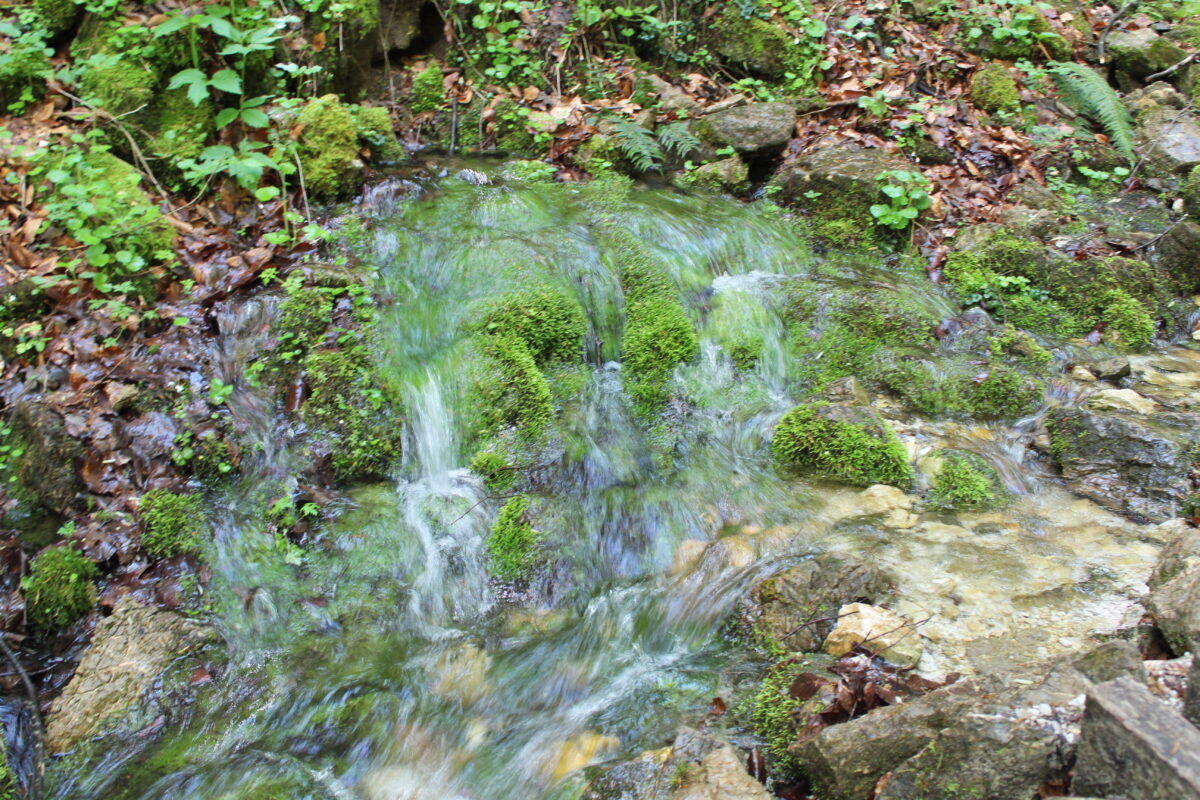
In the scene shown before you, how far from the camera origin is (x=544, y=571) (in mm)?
4344

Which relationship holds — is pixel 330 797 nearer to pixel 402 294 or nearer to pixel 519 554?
pixel 519 554

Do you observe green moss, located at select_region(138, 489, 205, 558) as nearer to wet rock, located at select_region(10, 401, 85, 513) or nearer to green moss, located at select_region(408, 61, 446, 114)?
wet rock, located at select_region(10, 401, 85, 513)

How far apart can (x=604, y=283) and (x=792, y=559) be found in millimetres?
2698

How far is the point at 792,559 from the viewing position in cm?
422

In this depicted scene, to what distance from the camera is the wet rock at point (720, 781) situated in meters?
2.59

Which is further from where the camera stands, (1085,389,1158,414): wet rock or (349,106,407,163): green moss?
(349,106,407,163): green moss

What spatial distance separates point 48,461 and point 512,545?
8.65ft

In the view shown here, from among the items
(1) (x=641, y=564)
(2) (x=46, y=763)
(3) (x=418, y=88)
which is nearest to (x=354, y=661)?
(2) (x=46, y=763)

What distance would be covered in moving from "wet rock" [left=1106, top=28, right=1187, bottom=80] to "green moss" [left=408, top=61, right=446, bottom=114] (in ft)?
26.2

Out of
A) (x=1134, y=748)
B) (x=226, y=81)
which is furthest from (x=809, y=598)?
(x=226, y=81)

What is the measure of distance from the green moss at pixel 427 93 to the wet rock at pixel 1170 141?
7.22m

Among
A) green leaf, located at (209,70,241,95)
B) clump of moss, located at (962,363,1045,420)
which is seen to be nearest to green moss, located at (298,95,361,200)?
green leaf, located at (209,70,241,95)

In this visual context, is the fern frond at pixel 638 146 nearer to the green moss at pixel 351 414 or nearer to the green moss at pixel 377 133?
the green moss at pixel 377 133

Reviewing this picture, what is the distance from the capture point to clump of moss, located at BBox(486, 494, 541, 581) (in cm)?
435
